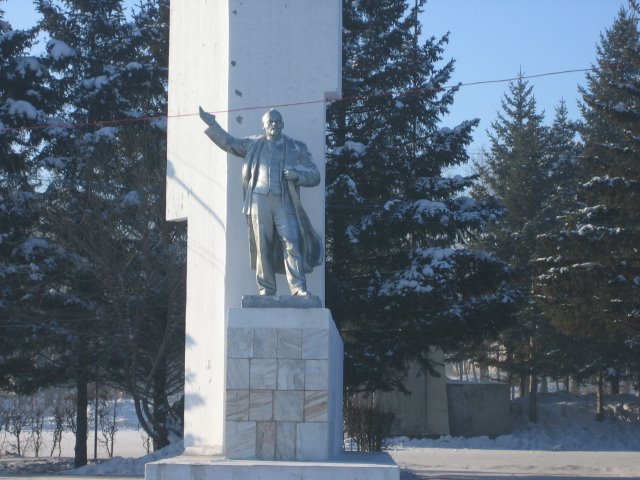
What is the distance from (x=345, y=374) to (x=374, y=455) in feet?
19.9

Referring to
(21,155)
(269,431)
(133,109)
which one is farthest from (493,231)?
(269,431)

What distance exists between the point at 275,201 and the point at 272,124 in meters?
0.87

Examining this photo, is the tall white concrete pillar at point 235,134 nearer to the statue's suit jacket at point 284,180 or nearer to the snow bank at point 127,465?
the statue's suit jacket at point 284,180

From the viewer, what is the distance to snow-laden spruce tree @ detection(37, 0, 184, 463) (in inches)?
664

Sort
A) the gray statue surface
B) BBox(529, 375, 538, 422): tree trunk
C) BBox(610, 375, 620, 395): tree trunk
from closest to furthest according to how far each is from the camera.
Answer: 1. the gray statue surface
2. BBox(610, 375, 620, 395): tree trunk
3. BBox(529, 375, 538, 422): tree trunk

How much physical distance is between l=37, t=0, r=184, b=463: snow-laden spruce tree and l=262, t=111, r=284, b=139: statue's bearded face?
7232 millimetres

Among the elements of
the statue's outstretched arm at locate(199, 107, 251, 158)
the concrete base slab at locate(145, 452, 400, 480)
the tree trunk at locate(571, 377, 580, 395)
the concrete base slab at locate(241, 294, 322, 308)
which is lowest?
the tree trunk at locate(571, 377, 580, 395)

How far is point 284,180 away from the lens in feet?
32.3

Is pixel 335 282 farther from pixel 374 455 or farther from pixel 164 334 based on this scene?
pixel 374 455

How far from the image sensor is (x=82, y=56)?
2039 centimetres

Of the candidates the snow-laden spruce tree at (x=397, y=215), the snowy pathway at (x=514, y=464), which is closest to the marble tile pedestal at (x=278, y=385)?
the snowy pathway at (x=514, y=464)

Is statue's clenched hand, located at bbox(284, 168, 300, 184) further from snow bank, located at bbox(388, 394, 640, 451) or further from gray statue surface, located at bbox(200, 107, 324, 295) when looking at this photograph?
snow bank, located at bbox(388, 394, 640, 451)

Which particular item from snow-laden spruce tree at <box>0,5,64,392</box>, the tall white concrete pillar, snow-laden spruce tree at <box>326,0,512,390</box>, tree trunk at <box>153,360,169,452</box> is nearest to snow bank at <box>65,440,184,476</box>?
tree trunk at <box>153,360,169,452</box>

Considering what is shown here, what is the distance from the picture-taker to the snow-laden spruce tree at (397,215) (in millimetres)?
16672
